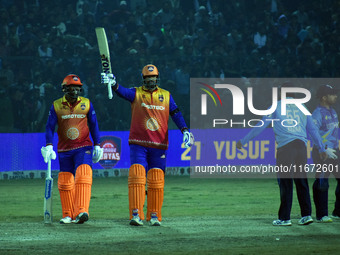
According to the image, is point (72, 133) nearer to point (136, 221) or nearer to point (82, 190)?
point (82, 190)

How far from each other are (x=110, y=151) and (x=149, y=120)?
8838mm

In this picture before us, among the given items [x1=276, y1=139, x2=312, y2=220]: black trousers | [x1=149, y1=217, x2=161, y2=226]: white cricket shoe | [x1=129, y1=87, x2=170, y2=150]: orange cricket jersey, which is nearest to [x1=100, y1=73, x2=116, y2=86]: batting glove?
[x1=129, y1=87, x2=170, y2=150]: orange cricket jersey

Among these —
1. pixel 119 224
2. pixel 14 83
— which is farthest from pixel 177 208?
pixel 14 83

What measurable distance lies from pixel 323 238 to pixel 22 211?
20.5ft

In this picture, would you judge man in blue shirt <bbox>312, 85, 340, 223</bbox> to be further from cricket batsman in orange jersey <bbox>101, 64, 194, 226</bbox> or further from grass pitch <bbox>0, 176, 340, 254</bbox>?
cricket batsman in orange jersey <bbox>101, 64, 194, 226</bbox>

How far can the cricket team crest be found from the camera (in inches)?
772

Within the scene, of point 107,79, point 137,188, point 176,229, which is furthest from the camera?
point 137,188

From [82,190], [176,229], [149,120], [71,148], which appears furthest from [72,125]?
[176,229]

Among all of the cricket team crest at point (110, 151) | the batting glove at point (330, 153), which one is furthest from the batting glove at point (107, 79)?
the cricket team crest at point (110, 151)

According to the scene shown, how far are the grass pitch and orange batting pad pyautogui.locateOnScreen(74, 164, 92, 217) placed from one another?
0.30 m

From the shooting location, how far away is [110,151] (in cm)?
1972

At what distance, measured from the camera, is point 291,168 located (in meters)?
10.5

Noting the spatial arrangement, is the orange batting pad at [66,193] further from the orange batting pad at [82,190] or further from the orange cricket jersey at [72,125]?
the orange cricket jersey at [72,125]

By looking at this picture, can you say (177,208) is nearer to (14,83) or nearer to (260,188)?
(260,188)
